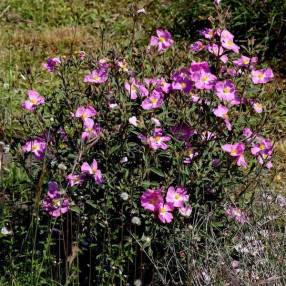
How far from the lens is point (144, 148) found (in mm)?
2793

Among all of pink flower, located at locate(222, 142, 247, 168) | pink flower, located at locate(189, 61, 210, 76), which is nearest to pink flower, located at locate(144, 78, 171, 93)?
pink flower, located at locate(189, 61, 210, 76)

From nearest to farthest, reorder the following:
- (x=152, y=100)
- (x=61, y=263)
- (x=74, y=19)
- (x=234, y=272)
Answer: (x=234, y=272)
(x=152, y=100)
(x=61, y=263)
(x=74, y=19)

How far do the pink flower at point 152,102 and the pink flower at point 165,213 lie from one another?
411 mm

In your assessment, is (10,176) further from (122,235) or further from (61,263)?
(122,235)

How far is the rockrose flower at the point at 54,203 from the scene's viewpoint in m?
2.83

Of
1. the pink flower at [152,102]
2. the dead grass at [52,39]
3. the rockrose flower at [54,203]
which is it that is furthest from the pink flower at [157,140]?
the dead grass at [52,39]

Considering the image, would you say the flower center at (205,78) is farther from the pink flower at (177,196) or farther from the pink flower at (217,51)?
the pink flower at (177,196)

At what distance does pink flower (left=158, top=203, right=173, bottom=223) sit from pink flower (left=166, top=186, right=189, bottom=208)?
24 millimetres

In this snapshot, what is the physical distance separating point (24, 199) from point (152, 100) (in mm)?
1033

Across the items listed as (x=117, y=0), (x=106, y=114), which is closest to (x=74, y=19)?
(x=117, y=0)

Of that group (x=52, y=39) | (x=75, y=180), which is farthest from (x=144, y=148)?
(x=52, y=39)

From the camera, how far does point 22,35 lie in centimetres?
616

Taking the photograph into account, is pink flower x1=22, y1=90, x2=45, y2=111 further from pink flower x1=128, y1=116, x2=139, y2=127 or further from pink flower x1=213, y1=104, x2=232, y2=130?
pink flower x1=213, y1=104, x2=232, y2=130

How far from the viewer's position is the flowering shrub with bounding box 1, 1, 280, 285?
2.81m
